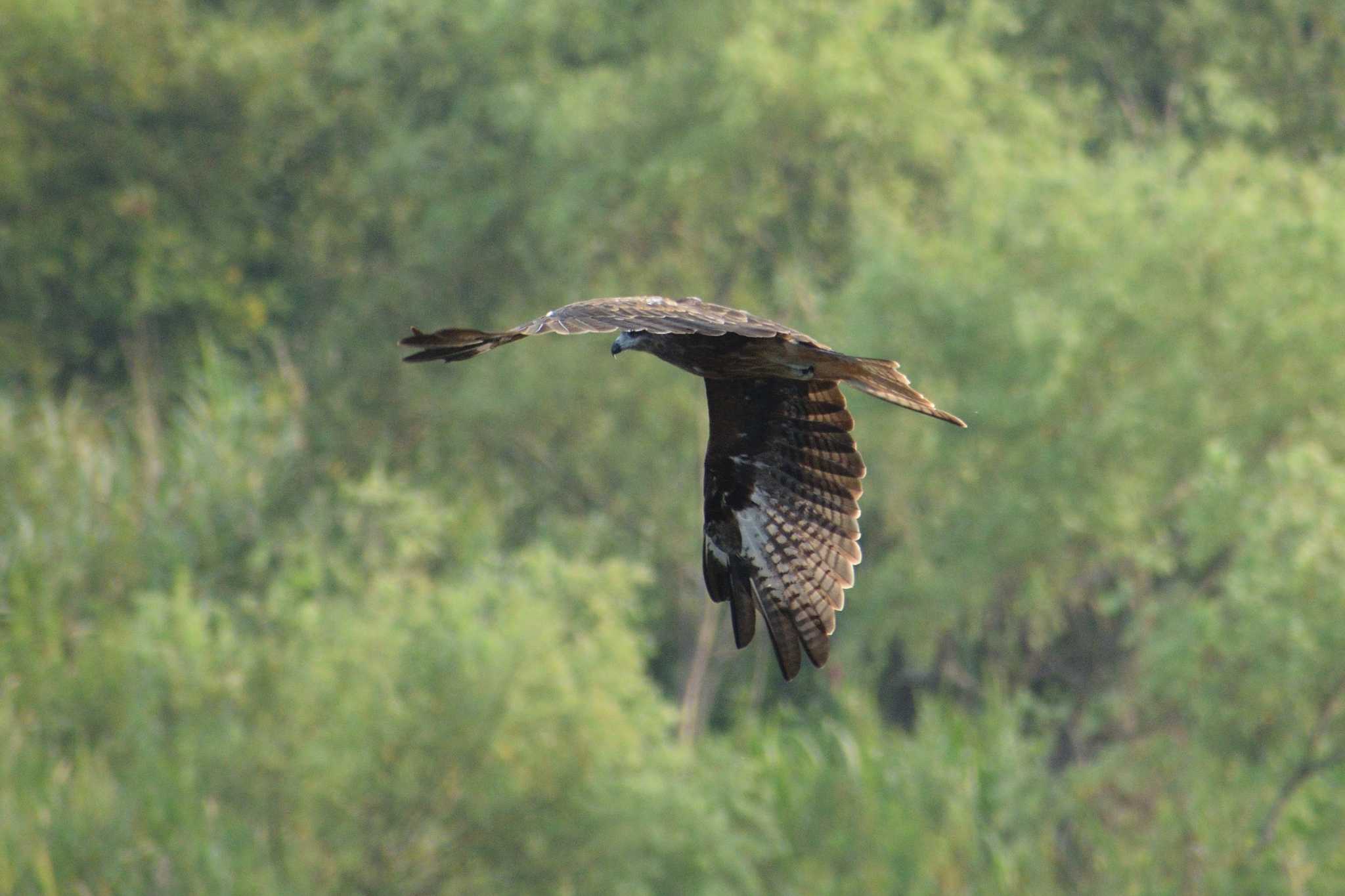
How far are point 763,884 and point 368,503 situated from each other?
17.8 ft

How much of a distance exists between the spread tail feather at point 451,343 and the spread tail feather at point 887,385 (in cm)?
124

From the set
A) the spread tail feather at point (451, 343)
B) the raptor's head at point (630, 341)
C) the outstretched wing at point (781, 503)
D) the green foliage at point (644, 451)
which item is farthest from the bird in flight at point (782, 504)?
the green foliage at point (644, 451)

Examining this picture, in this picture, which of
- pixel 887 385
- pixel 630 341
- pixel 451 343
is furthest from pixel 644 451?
pixel 451 343

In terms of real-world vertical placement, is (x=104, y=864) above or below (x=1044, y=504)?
below

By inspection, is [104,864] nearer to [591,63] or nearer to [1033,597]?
[1033,597]

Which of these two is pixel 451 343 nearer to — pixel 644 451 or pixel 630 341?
pixel 630 341

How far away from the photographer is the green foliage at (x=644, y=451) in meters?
17.3

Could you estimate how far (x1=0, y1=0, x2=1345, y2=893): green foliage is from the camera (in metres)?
17.3

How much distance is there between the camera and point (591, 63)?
26375 mm

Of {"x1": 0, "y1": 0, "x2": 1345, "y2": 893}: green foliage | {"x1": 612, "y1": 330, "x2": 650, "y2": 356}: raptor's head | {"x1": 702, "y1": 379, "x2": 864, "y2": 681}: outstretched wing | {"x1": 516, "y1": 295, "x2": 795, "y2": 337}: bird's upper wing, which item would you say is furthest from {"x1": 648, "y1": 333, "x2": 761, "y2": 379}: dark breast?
{"x1": 0, "y1": 0, "x2": 1345, "y2": 893}: green foliage

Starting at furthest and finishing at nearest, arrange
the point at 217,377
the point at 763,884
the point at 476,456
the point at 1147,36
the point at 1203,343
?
the point at 1147,36 < the point at 476,456 < the point at 217,377 < the point at 1203,343 < the point at 763,884

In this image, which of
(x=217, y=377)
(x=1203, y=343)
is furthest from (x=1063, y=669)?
(x=217, y=377)

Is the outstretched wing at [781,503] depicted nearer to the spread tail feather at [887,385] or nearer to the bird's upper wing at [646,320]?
the spread tail feather at [887,385]

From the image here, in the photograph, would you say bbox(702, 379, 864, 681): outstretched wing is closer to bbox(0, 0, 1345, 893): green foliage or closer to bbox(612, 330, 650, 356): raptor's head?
bbox(612, 330, 650, 356): raptor's head
